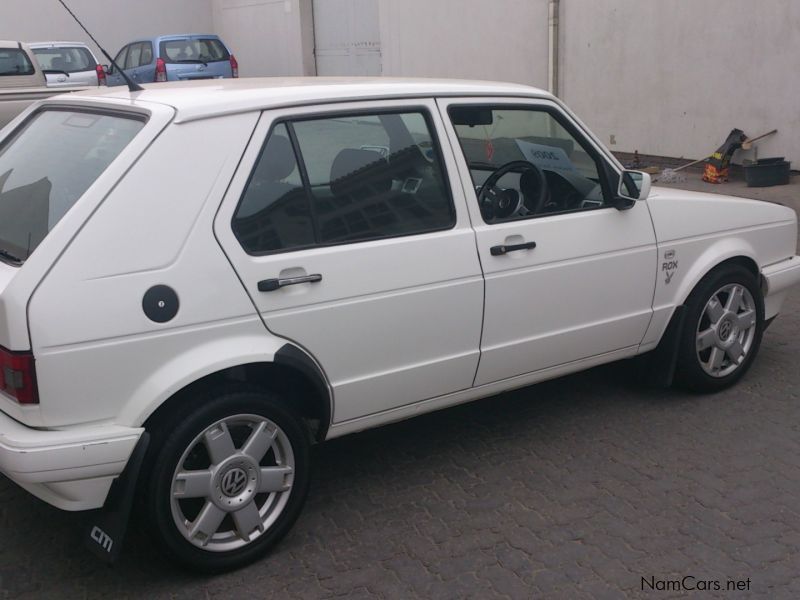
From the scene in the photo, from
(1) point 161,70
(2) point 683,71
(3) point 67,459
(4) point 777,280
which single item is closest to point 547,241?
(4) point 777,280

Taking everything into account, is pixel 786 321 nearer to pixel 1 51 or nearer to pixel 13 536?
pixel 13 536

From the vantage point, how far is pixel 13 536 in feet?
12.4

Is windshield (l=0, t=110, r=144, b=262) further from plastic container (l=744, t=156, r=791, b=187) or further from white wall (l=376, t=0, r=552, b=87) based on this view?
white wall (l=376, t=0, r=552, b=87)

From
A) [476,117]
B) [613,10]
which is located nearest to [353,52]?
[613,10]

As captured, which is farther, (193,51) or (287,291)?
(193,51)

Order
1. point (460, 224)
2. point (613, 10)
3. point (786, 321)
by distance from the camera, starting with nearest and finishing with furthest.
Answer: point (460, 224), point (786, 321), point (613, 10)

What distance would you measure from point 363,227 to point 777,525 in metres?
2.01

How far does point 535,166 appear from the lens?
14.9ft

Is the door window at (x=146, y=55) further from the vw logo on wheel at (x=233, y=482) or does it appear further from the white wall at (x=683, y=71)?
the vw logo on wheel at (x=233, y=482)

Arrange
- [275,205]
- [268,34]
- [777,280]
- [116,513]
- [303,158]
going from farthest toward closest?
[268,34] < [777,280] < [303,158] < [275,205] < [116,513]

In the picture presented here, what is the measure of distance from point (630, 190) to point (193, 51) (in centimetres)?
1748

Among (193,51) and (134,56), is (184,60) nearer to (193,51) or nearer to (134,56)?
(193,51)

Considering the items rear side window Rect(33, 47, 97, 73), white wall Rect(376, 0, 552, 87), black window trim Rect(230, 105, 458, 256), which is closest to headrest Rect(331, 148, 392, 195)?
black window trim Rect(230, 105, 458, 256)

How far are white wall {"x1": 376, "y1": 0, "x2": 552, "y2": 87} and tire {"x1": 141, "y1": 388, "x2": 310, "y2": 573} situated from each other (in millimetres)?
11682
